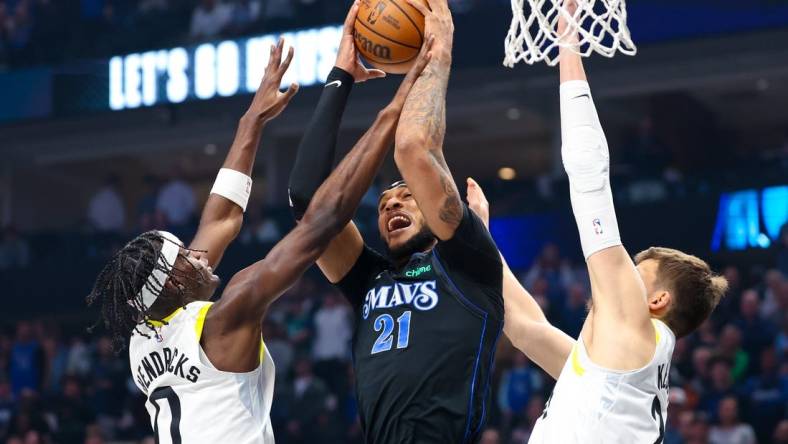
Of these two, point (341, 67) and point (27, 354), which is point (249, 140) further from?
point (27, 354)

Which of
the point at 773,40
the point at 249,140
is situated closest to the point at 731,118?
the point at 773,40

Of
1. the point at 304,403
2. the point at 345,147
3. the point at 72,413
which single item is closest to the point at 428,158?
the point at 304,403

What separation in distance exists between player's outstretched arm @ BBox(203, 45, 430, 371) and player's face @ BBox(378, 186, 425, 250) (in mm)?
215

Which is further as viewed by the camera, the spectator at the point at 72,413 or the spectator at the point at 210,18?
the spectator at the point at 210,18

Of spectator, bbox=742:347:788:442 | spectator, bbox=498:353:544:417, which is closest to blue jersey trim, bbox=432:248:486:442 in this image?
spectator, bbox=742:347:788:442

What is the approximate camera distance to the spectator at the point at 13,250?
57.4 ft

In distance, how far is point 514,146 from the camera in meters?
19.8

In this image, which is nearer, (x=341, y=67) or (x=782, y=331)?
(x=341, y=67)

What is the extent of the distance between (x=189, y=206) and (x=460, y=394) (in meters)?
12.9

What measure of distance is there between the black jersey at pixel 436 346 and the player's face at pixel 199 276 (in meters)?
0.60

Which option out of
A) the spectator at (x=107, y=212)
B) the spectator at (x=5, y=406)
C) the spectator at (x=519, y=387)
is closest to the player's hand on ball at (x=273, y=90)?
the spectator at (x=519, y=387)

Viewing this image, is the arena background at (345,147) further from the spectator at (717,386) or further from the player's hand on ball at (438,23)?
the player's hand on ball at (438,23)

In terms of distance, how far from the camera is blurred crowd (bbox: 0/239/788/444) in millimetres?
10203

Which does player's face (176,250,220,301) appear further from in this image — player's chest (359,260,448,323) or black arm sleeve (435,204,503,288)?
black arm sleeve (435,204,503,288)
